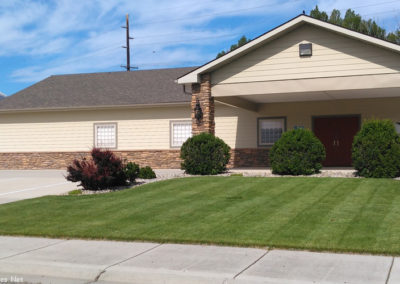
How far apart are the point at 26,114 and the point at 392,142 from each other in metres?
20.3

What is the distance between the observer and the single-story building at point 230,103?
1762 cm

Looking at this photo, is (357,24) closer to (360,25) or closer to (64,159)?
(360,25)

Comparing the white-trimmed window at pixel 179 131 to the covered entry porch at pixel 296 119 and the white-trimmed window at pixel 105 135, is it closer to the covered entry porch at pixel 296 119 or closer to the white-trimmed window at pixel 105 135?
the covered entry porch at pixel 296 119

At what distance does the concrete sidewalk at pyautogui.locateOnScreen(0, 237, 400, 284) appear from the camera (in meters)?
6.19

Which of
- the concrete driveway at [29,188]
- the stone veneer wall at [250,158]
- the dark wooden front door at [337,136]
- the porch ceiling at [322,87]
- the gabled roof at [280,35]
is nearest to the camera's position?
the concrete driveway at [29,188]

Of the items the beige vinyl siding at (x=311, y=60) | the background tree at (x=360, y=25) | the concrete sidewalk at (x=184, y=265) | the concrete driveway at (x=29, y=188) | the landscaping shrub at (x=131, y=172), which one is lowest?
the concrete sidewalk at (x=184, y=265)

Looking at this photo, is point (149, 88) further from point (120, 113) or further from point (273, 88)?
point (273, 88)

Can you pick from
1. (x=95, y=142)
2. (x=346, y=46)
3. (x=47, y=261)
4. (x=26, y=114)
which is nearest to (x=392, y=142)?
(x=346, y=46)

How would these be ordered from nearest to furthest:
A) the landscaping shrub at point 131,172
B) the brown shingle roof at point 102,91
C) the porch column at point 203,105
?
1. the landscaping shrub at point 131,172
2. the porch column at point 203,105
3. the brown shingle roof at point 102,91

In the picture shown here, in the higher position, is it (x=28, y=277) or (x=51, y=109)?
(x=51, y=109)

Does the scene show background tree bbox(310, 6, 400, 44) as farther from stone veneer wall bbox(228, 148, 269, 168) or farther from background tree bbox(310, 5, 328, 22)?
stone veneer wall bbox(228, 148, 269, 168)

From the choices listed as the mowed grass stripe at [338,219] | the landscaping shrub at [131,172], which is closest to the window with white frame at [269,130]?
the landscaping shrub at [131,172]

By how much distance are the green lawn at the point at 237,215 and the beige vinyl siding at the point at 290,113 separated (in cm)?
895

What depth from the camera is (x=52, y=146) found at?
2761cm
